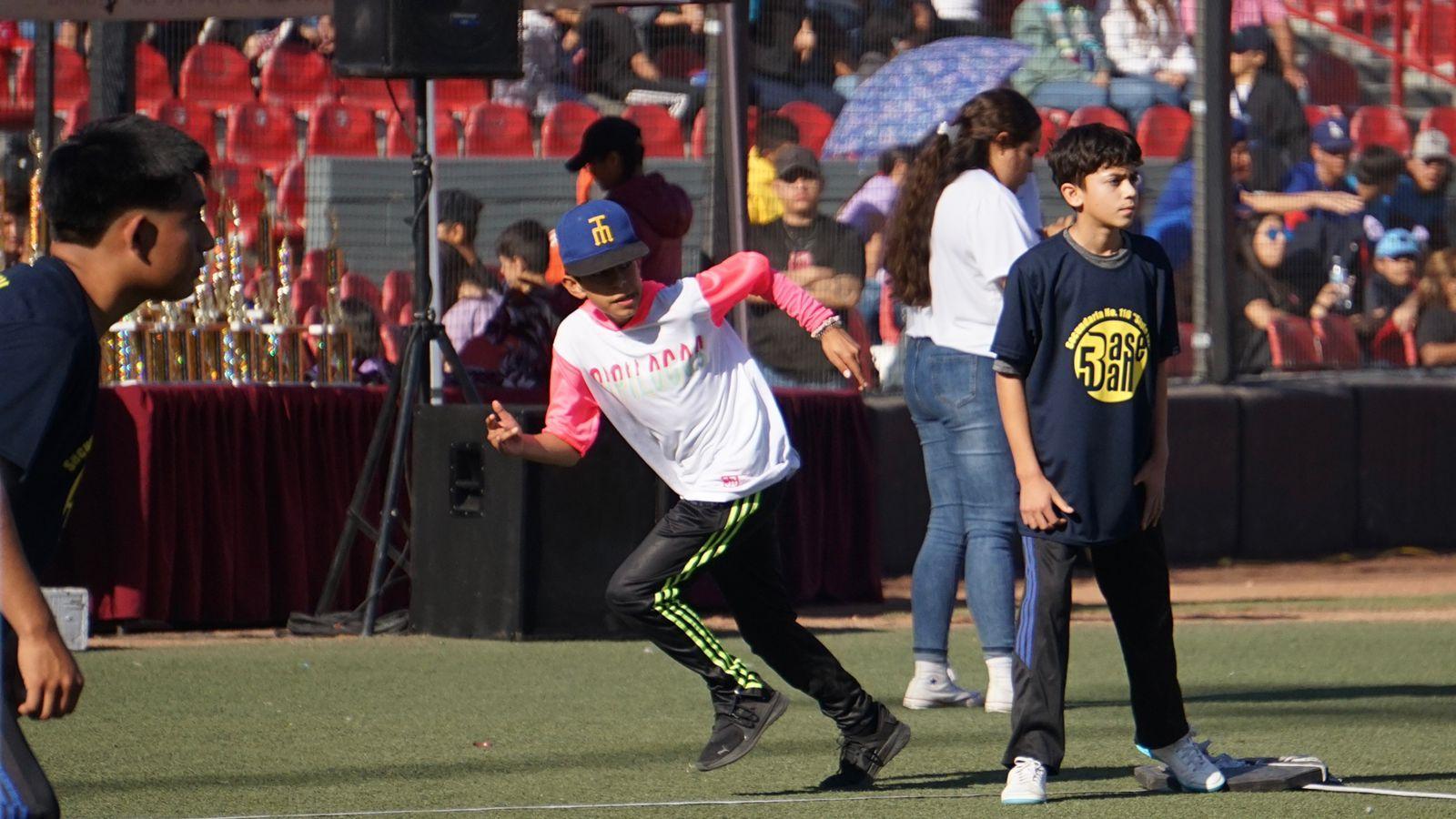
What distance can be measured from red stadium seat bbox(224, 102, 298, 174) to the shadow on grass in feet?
21.9

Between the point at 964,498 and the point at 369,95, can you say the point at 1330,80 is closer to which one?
the point at 369,95

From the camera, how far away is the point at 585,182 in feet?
36.5

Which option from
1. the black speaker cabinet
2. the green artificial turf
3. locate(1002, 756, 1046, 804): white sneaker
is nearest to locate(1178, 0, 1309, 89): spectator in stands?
the green artificial turf

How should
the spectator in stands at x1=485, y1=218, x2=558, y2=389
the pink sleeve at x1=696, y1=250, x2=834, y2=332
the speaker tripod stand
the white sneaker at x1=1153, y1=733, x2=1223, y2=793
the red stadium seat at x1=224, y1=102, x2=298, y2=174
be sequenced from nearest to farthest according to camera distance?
the white sneaker at x1=1153, y1=733, x2=1223, y2=793
the pink sleeve at x1=696, y1=250, x2=834, y2=332
the speaker tripod stand
the spectator in stands at x1=485, y1=218, x2=558, y2=389
the red stadium seat at x1=224, y1=102, x2=298, y2=174

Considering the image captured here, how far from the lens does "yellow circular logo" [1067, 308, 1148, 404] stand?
5.20 metres

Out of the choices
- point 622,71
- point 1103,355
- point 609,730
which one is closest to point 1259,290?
point 622,71

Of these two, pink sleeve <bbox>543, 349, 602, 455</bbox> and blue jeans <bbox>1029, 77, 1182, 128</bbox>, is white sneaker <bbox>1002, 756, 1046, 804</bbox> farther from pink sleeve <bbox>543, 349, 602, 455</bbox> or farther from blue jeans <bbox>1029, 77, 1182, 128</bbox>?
blue jeans <bbox>1029, 77, 1182, 128</bbox>

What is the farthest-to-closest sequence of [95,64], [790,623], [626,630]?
[95,64] < [626,630] < [790,623]

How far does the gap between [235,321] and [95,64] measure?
176cm

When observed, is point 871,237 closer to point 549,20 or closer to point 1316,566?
point 549,20

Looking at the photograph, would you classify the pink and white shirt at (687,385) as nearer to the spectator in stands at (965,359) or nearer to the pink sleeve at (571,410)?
the pink sleeve at (571,410)

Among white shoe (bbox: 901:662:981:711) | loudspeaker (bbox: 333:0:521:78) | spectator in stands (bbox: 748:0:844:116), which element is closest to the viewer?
white shoe (bbox: 901:662:981:711)

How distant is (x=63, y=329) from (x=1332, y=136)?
39.0ft

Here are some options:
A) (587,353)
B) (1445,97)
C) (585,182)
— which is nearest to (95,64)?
(585,182)
